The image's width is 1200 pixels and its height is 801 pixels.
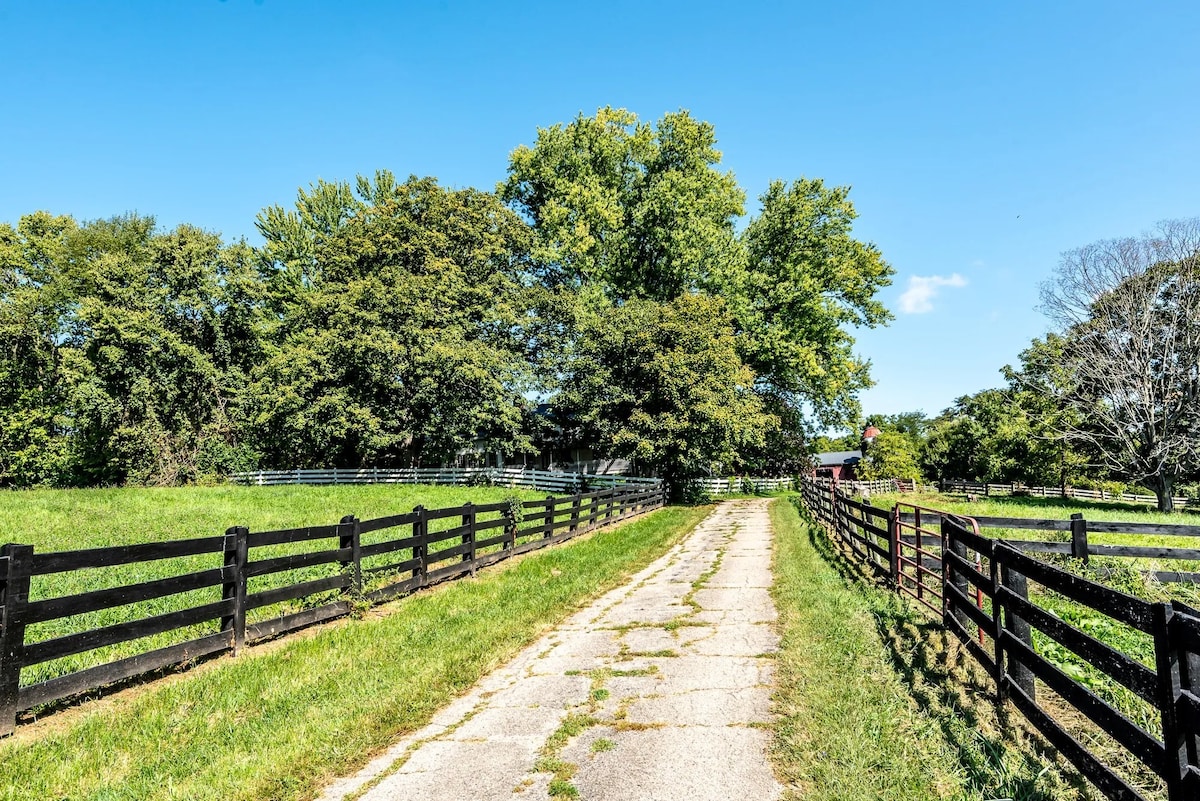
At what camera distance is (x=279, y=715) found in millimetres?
4820

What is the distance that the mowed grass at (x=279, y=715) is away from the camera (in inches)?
151

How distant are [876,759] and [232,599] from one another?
20.1 feet

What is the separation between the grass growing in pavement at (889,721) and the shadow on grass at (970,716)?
1 centimetres

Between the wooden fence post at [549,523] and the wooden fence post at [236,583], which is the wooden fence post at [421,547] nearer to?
the wooden fence post at [236,583]

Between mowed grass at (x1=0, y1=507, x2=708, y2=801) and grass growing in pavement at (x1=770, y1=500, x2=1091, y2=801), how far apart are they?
284 centimetres

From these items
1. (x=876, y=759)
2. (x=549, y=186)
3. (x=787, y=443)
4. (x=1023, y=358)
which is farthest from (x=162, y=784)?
(x=1023, y=358)

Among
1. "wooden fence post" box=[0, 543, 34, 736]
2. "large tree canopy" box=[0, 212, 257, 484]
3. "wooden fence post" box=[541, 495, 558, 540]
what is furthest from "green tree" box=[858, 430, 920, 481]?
"wooden fence post" box=[0, 543, 34, 736]

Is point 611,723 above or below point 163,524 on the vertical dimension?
below

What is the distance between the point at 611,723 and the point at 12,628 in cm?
436

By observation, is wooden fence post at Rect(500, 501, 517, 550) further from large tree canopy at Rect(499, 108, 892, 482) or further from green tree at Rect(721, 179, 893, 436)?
green tree at Rect(721, 179, 893, 436)

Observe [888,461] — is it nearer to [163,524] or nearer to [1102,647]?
[163,524]

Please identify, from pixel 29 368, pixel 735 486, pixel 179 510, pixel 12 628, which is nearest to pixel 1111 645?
pixel 12 628

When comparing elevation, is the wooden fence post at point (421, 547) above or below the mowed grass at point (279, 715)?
above

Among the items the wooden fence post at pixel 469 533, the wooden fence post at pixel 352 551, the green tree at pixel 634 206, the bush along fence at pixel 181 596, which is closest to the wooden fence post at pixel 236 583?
the bush along fence at pixel 181 596
